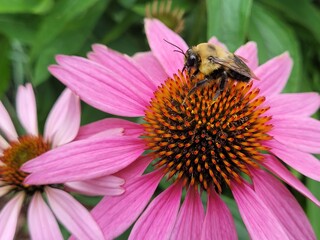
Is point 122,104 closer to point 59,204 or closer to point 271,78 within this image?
point 59,204

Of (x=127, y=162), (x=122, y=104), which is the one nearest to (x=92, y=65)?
(x=122, y=104)

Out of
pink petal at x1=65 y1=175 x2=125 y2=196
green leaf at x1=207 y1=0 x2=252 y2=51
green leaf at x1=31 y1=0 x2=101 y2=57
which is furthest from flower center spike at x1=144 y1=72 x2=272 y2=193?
green leaf at x1=31 y1=0 x2=101 y2=57

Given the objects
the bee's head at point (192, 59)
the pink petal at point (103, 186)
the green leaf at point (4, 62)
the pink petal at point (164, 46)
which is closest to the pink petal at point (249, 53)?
the pink petal at point (164, 46)

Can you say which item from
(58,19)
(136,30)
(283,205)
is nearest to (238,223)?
(283,205)

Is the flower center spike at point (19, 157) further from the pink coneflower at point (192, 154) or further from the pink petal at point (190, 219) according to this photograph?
the pink petal at point (190, 219)

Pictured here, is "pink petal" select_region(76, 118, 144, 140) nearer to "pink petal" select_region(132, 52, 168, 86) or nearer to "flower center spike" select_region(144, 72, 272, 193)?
"flower center spike" select_region(144, 72, 272, 193)

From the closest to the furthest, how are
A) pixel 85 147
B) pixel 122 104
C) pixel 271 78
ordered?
pixel 85 147 < pixel 122 104 < pixel 271 78
